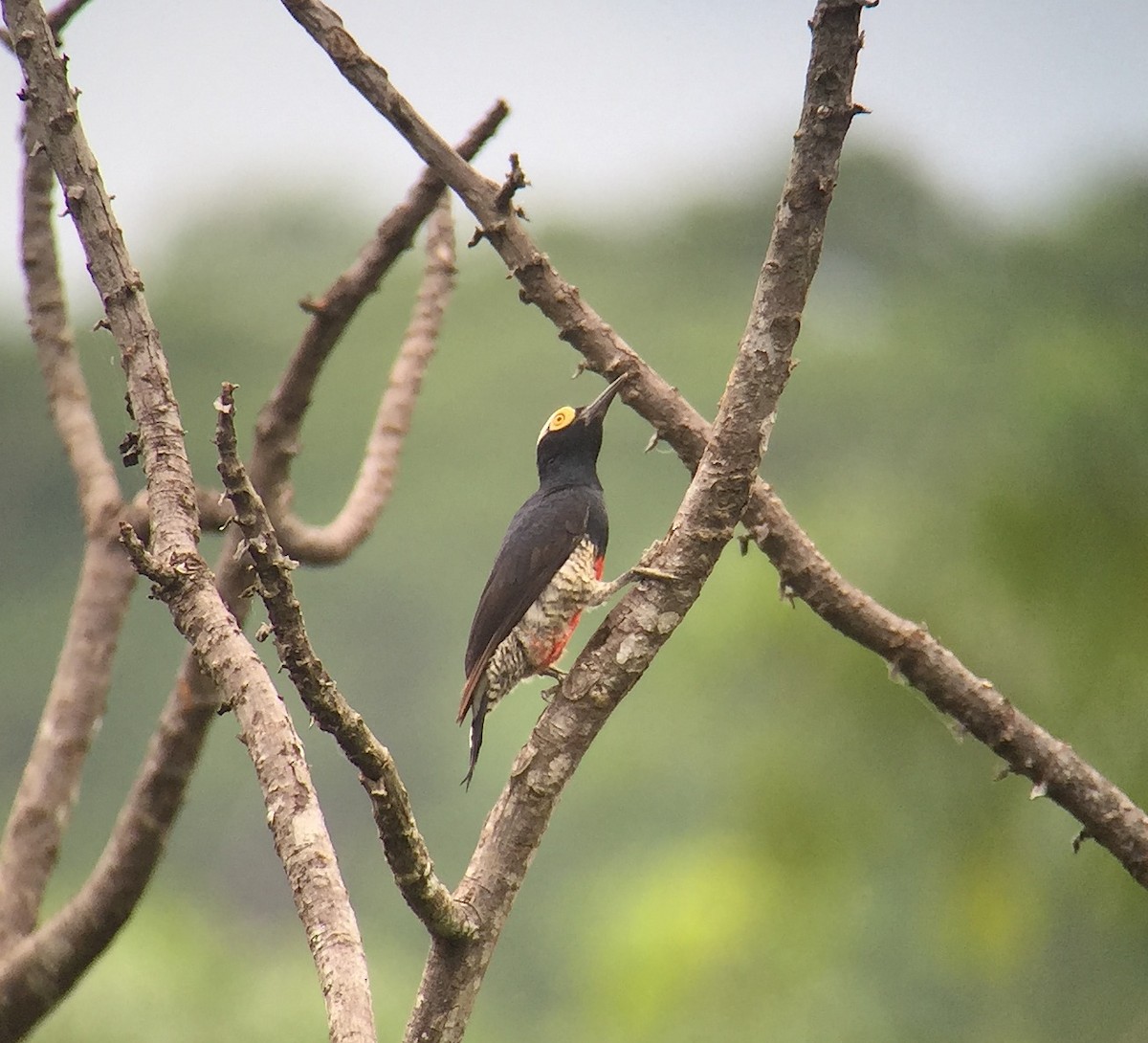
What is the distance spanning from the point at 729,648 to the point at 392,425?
26.2 ft

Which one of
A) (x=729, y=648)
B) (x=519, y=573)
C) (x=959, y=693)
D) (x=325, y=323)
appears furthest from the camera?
(x=729, y=648)

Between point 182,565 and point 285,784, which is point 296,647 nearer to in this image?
point 285,784

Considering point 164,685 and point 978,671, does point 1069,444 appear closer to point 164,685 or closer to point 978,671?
point 978,671

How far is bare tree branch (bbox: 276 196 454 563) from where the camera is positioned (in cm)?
409

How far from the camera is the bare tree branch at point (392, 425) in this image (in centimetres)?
409

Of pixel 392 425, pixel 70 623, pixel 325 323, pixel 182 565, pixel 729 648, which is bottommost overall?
pixel 182 565

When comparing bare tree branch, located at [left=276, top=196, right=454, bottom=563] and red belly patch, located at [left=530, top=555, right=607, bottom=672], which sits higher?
bare tree branch, located at [left=276, top=196, right=454, bottom=563]

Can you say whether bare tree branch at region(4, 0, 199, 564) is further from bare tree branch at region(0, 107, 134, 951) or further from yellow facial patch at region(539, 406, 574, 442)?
yellow facial patch at region(539, 406, 574, 442)

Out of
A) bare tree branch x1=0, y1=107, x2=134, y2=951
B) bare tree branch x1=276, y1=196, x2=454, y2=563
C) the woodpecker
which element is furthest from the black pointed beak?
bare tree branch x1=0, y1=107, x2=134, y2=951

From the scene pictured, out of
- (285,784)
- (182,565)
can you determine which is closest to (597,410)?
(182,565)

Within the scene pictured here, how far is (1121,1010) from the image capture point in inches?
354

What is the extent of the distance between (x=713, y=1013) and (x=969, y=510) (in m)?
3.95

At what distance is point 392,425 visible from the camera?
429 centimetres

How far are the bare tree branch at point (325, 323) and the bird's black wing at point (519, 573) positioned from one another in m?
0.64
